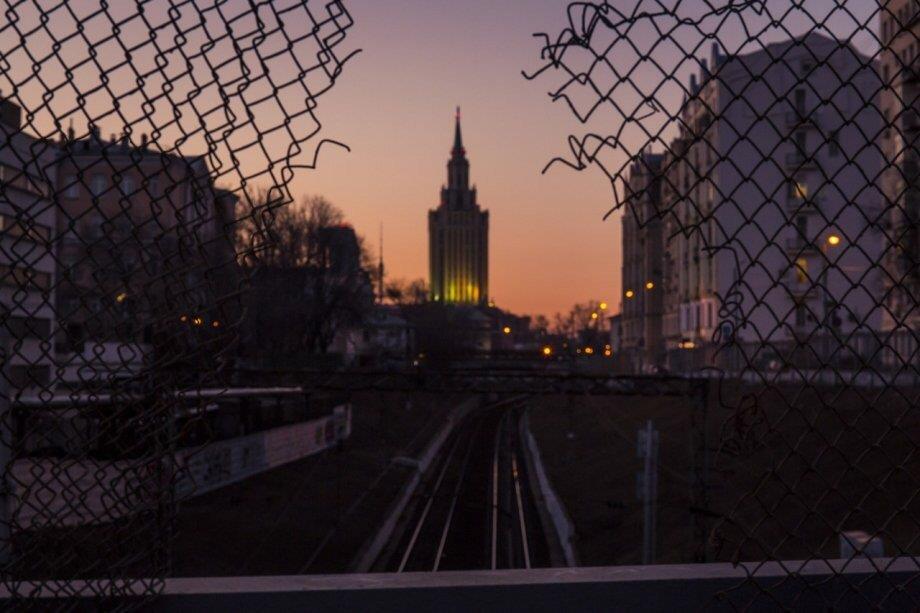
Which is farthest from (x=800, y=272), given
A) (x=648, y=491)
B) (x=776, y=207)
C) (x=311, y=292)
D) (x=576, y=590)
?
(x=311, y=292)

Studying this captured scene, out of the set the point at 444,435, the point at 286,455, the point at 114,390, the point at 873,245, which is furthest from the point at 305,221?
the point at 114,390

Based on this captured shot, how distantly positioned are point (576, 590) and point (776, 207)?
41.3 inches

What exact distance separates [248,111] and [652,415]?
33757 millimetres

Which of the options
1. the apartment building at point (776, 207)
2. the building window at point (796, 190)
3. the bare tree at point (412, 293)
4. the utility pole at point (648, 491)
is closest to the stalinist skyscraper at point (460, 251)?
the bare tree at point (412, 293)

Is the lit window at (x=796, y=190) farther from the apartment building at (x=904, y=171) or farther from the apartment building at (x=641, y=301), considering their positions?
the apartment building at (x=641, y=301)

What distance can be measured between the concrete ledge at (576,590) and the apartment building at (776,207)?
1.76 ft

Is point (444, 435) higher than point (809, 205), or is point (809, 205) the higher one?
point (809, 205)

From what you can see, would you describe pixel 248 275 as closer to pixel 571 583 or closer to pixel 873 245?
pixel 571 583

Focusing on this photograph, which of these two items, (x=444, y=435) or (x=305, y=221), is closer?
(x=305, y=221)

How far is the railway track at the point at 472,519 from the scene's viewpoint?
797 inches

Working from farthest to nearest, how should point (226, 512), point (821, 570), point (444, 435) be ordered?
point (444, 435), point (226, 512), point (821, 570)

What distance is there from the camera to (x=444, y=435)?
4431cm

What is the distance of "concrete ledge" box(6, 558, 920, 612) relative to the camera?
1866 millimetres

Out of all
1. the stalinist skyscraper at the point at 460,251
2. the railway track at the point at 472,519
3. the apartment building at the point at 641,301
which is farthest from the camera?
the stalinist skyscraper at the point at 460,251
